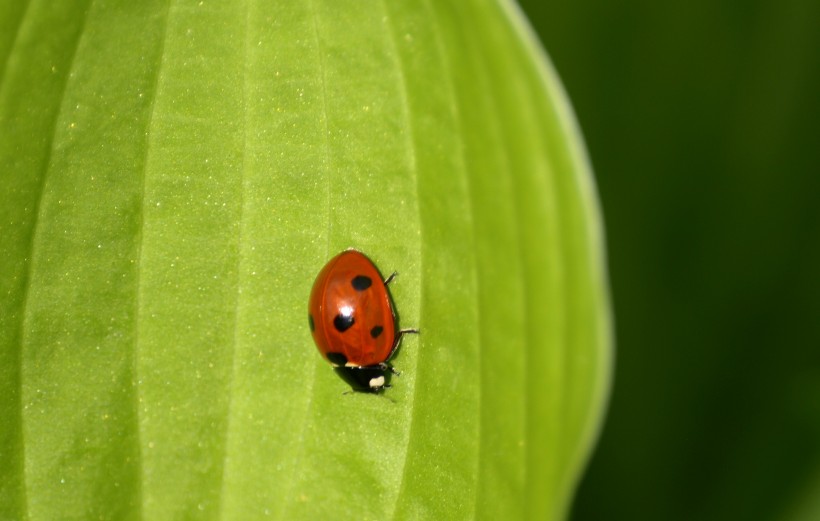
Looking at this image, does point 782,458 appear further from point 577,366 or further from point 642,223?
point 577,366

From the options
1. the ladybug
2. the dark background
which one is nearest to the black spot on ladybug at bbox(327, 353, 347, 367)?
the ladybug

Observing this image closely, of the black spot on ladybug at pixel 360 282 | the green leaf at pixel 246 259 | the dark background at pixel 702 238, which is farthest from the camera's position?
the dark background at pixel 702 238

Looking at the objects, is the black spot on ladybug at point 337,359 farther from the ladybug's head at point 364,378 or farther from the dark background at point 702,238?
the dark background at point 702,238

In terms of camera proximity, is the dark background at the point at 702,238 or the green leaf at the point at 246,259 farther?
the dark background at the point at 702,238

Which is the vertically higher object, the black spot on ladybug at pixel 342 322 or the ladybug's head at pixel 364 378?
the black spot on ladybug at pixel 342 322

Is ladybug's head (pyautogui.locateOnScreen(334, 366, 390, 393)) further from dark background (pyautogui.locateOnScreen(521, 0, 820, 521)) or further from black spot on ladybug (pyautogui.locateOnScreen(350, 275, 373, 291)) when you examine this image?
dark background (pyautogui.locateOnScreen(521, 0, 820, 521))

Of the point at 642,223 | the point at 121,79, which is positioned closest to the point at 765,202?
the point at 642,223

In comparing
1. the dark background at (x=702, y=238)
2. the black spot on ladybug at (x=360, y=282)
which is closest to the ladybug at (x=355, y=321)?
the black spot on ladybug at (x=360, y=282)

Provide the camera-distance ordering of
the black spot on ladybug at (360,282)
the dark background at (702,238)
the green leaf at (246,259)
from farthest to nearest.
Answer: the dark background at (702,238) < the black spot on ladybug at (360,282) < the green leaf at (246,259)
